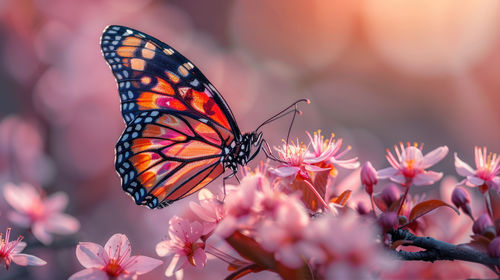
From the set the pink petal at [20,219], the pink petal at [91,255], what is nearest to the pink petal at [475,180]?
the pink petal at [91,255]

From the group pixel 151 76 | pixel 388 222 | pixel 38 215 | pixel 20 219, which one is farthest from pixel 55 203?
pixel 388 222

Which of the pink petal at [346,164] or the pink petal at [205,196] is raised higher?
the pink petal at [346,164]

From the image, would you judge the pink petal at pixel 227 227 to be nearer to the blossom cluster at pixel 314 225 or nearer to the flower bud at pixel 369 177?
the blossom cluster at pixel 314 225

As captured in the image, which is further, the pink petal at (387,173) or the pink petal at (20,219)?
the pink petal at (20,219)

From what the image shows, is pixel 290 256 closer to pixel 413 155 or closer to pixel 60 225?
pixel 413 155

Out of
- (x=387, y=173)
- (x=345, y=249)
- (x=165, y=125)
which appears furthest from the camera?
(x=165, y=125)

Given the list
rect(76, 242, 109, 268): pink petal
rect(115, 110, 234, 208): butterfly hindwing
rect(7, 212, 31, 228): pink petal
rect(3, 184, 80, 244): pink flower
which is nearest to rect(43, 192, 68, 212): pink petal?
rect(3, 184, 80, 244): pink flower
